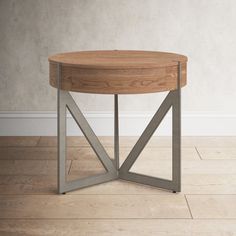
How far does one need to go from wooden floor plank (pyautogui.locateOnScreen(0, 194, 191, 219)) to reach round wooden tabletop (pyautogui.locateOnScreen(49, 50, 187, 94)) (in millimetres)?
421

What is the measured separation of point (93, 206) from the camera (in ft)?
7.40

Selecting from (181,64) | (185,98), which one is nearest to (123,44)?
(185,98)

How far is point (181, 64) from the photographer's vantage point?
2.31 metres

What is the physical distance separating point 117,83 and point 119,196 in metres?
0.46

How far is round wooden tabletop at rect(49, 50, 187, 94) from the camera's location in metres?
2.20

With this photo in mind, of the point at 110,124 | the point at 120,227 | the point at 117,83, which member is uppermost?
the point at 117,83

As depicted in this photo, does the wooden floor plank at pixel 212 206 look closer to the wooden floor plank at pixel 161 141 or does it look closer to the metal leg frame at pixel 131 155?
the metal leg frame at pixel 131 155

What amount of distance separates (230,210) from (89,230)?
53 cm

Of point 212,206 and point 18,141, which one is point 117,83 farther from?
point 18,141

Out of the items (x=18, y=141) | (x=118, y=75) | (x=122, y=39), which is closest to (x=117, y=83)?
(x=118, y=75)

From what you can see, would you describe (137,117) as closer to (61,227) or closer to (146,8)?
(146,8)

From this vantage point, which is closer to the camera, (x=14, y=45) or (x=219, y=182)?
(x=219, y=182)

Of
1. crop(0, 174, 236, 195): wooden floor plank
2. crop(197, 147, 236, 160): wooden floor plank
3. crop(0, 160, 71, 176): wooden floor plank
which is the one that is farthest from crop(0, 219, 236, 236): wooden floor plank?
crop(197, 147, 236, 160): wooden floor plank

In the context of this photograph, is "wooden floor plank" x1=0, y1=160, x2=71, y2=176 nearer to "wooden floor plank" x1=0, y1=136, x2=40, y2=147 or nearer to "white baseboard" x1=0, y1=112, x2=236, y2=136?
"wooden floor plank" x1=0, y1=136, x2=40, y2=147
